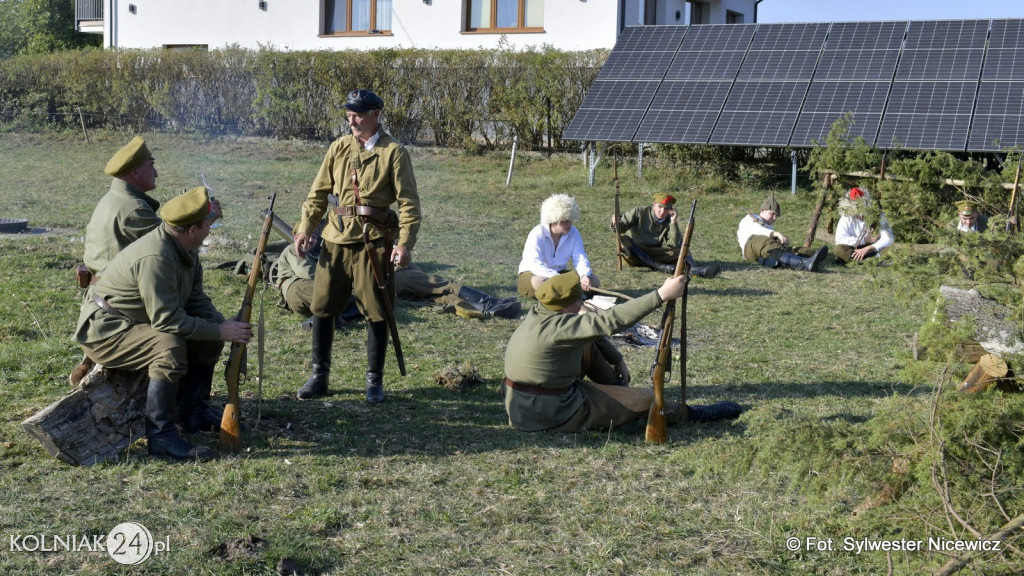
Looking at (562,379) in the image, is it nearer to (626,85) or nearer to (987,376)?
(987,376)

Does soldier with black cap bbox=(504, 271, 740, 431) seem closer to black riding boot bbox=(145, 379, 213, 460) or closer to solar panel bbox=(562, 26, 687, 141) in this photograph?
black riding boot bbox=(145, 379, 213, 460)

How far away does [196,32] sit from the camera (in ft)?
87.7

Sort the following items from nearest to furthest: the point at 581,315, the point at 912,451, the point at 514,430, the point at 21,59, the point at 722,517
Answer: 1. the point at 912,451
2. the point at 722,517
3. the point at 581,315
4. the point at 514,430
5. the point at 21,59

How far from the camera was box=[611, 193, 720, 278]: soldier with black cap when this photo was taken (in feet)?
36.9

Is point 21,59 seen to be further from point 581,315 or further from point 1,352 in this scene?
point 581,315

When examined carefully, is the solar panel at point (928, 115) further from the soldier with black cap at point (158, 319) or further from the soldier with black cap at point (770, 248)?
the soldier with black cap at point (158, 319)

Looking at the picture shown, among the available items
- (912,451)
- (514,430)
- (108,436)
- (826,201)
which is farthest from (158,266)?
(826,201)

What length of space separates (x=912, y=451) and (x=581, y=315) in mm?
2044

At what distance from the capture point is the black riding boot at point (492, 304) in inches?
338

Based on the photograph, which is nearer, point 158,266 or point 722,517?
point 722,517

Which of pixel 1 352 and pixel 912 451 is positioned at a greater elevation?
pixel 912 451

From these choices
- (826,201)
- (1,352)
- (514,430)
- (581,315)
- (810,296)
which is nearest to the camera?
(581,315)

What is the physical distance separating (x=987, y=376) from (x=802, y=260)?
25.8 ft

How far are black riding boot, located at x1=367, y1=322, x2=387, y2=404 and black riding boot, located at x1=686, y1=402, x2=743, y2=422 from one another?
1850mm
